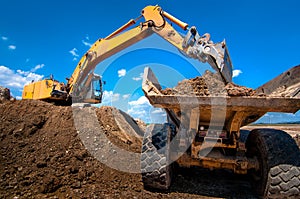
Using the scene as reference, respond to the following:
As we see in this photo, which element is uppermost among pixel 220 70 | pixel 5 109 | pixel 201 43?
pixel 201 43

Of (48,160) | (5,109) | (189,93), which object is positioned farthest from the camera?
(5,109)

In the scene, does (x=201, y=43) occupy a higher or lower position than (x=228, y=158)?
higher

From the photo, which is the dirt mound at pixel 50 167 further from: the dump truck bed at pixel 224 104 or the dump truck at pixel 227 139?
the dump truck bed at pixel 224 104

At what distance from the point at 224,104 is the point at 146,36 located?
191 inches

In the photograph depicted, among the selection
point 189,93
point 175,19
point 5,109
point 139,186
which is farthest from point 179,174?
point 5,109

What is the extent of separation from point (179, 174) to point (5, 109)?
523 cm

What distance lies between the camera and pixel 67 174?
351cm

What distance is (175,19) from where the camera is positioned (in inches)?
239

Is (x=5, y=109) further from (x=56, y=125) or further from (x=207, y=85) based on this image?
(x=207, y=85)

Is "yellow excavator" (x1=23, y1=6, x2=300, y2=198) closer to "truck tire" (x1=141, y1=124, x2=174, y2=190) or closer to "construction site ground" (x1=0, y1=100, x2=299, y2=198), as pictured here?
"truck tire" (x1=141, y1=124, x2=174, y2=190)

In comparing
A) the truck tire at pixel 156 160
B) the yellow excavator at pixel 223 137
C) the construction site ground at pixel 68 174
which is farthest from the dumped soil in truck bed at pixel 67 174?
the yellow excavator at pixel 223 137

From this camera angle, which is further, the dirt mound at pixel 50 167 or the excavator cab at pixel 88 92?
the excavator cab at pixel 88 92

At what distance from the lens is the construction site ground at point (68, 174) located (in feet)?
10.1

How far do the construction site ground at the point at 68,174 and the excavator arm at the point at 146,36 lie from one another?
1.97 meters
